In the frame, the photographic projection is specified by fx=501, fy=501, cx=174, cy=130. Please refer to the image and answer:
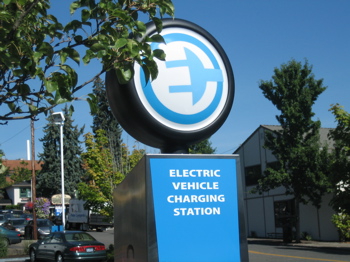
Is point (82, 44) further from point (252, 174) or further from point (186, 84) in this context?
point (252, 174)

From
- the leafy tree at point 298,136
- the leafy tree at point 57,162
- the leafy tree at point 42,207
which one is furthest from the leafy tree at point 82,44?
the leafy tree at point 57,162

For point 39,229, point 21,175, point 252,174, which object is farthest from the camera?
point 21,175

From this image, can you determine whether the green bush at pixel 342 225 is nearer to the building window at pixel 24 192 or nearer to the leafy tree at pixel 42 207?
the leafy tree at pixel 42 207

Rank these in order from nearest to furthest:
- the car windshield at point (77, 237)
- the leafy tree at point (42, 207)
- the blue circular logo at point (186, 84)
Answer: the blue circular logo at point (186, 84), the car windshield at point (77, 237), the leafy tree at point (42, 207)

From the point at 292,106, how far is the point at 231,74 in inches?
1005

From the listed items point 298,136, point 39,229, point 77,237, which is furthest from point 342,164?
point 39,229

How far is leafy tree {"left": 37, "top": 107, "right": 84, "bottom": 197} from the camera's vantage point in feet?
203

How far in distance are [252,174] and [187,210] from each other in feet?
116

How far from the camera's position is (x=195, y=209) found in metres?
3.37

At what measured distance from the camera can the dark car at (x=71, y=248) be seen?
1991 centimetres

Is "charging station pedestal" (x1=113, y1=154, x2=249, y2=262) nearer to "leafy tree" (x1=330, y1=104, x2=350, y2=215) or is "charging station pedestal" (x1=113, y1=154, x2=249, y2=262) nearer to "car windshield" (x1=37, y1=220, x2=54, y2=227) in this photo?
"leafy tree" (x1=330, y1=104, x2=350, y2=215)

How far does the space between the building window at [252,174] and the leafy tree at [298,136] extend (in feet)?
24.4

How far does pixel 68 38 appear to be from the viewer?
4.26 m

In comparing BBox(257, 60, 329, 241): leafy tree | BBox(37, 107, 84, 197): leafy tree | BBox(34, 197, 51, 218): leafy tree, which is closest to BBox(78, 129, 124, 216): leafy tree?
BBox(257, 60, 329, 241): leafy tree
